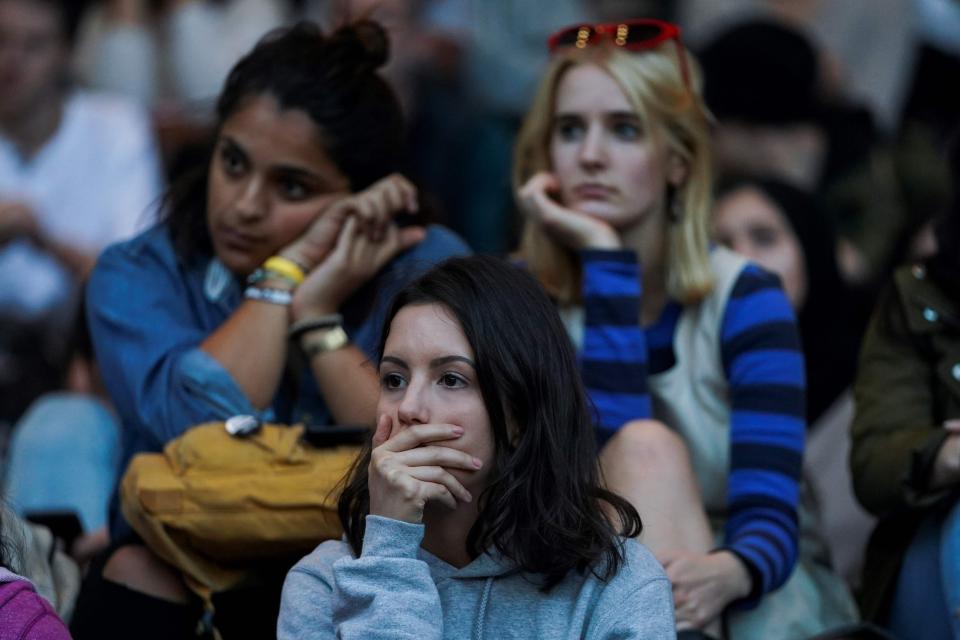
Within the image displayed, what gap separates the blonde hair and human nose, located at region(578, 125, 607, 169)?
0.11m

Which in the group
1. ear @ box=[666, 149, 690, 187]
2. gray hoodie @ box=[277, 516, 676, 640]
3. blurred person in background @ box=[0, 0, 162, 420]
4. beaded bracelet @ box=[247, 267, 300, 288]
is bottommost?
blurred person in background @ box=[0, 0, 162, 420]

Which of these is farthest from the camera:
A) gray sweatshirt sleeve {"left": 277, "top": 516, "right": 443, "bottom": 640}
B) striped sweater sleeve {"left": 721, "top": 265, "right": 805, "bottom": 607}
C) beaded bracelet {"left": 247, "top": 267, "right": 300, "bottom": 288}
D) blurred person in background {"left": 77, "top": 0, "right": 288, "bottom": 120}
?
blurred person in background {"left": 77, "top": 0, "right": 288, "bottom": 120}

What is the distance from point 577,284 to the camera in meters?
3.73

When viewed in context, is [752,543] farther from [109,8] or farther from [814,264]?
[109,8]

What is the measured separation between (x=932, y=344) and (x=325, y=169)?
1442mm

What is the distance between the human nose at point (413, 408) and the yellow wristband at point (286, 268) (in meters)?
0.94

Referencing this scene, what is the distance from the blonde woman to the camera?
3.13 metres

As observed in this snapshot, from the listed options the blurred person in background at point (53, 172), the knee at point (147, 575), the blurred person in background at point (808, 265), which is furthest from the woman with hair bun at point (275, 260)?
the blurred person in background at point (53, 172)

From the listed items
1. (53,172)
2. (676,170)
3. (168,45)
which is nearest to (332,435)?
(676,170)

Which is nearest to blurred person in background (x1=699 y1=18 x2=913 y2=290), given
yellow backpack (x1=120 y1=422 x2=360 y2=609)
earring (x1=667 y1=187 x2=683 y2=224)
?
earring (x1=667 y1=187 x2=683 y2=224)

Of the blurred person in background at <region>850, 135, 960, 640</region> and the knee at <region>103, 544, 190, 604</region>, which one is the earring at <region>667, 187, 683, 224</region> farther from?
the knee at <region>103, 544, 190, 604</region>

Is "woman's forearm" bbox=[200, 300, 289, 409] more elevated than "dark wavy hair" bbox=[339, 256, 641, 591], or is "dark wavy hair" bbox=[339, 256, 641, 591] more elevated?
"dark wavy hair" bbox=[339, 256, 641, 591]

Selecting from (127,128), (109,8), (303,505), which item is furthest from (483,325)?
(109,8)

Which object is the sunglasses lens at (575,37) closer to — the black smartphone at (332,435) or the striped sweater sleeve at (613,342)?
the striped sweater sleeve at (613,342)
